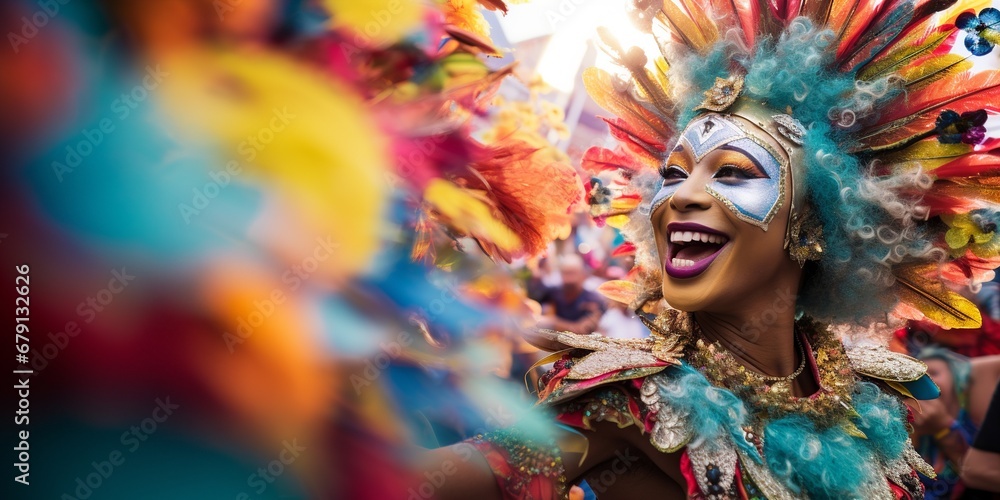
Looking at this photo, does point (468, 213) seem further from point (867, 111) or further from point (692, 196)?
point (867, 111)

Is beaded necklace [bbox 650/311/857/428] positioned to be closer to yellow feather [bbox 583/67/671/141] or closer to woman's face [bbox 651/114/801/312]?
woman's face [bbox 651/114/801/312]

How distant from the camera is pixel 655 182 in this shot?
2602 mm

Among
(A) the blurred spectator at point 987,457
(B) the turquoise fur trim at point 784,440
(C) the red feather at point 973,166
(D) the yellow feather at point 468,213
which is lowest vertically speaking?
(A) the blurred spectator at point 987,457

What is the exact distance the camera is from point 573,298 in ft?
16.4

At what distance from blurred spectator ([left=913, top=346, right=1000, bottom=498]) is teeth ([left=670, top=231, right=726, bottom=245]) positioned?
257cm

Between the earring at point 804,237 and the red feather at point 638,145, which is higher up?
the red feather at point 638,145

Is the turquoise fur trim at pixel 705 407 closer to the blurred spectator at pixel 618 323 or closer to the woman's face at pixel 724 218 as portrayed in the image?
the woman's face at pixel 724 218

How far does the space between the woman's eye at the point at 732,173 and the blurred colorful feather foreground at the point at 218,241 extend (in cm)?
113

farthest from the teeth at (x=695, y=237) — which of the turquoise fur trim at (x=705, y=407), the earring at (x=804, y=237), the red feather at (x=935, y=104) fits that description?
the red feather at (x=935, y=104)

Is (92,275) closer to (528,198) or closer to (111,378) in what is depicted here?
(111,378)

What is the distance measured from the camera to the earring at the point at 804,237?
7.22 feet

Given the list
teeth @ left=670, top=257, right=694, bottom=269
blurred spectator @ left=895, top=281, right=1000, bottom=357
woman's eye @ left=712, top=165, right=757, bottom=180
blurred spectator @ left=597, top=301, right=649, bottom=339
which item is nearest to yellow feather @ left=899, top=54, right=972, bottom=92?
woman's eye @ left=712, top=165, right=757, bottom=180

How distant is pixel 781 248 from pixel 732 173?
0.82 feet

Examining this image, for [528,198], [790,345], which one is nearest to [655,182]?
[790,345]
